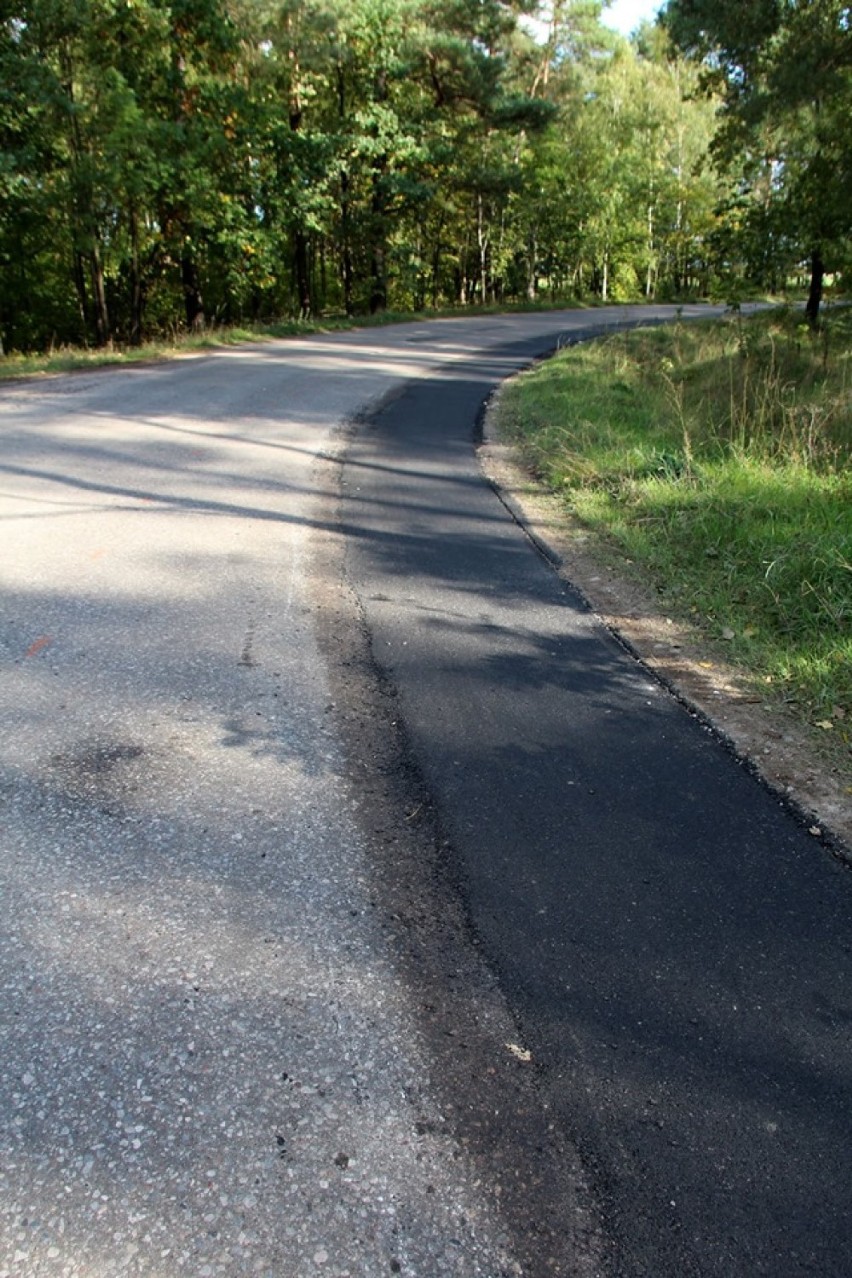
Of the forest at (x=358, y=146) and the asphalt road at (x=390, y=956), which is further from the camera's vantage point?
the forest at (x=358, y=146)

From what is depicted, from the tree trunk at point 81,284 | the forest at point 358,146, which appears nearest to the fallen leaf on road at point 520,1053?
the forest at point 358,146

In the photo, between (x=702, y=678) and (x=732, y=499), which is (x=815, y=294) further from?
(x=702, y=678)

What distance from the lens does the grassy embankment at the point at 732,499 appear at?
4.57 m

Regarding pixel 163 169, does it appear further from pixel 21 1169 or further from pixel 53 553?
pixel 21 1169

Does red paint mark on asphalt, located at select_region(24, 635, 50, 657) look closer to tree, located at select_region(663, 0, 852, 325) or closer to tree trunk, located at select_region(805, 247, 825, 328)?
→ tree, located at select_region(663, 0, 852, 325)

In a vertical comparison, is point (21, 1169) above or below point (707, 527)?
below

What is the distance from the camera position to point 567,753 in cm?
357

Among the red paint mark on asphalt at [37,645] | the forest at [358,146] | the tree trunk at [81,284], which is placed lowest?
the red paint mark on asphalt at [37,645]

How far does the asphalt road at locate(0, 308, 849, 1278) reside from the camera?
179cm

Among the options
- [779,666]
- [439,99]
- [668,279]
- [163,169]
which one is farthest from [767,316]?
[668,279]

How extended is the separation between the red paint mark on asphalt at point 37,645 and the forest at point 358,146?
43.2 ft

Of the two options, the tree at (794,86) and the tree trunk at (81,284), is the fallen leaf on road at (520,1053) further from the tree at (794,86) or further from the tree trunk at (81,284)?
the tree trunk at (81,284)

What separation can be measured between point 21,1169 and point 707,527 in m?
5.42

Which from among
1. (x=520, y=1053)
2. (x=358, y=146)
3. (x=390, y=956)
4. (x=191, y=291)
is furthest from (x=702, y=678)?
→ (x=358, y=146)
